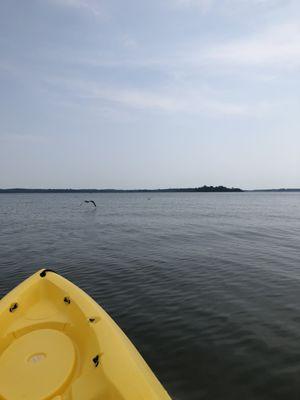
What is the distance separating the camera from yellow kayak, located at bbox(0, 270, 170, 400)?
165 inches

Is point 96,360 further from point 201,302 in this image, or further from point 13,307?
point 201,302

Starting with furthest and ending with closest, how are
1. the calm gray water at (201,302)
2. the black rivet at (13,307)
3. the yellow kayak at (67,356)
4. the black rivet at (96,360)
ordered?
the black rivet at (13,307) < the calm gray water at (201,302) < the black rivet at (96,360) < the yellow kayak at (67,356)

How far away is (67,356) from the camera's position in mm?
5039

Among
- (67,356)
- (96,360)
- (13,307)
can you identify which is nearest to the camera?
(96,360)

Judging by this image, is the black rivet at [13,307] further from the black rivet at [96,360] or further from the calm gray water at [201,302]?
the black rivet at [96,360]

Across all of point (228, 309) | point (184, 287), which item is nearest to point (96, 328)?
point (228, 309)

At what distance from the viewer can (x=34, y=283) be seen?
8.13 metres

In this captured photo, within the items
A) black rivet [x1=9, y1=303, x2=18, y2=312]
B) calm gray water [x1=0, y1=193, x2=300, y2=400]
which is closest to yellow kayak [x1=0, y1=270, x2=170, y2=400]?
black rivet [x1=9, y1=303, x2=18, y2=312]

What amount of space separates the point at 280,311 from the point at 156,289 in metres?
4.17

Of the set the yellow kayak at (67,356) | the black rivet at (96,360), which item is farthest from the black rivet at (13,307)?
the black rivet at (96,360)

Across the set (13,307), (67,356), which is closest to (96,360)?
(67,356)

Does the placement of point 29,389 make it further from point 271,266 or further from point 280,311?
point 271,266

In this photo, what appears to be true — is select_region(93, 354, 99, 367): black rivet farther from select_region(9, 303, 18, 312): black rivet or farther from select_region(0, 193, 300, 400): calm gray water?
select_region(9, 303, 18, 312): black rivet

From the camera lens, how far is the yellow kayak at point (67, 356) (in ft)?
13.8
